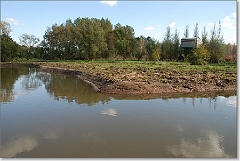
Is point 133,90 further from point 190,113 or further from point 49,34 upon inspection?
point 49,34

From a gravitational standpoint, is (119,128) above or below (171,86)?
below

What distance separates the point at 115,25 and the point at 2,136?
5207 centimetres

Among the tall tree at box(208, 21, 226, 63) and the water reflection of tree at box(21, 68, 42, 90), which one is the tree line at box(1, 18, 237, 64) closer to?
the tall tree at box(208, 21, 226, 63)

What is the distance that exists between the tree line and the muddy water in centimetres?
2845

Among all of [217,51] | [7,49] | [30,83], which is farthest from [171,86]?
[7,49]

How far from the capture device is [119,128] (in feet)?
21.0

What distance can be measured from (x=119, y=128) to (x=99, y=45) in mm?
36722

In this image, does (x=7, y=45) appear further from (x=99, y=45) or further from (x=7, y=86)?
(x=7, y=86)

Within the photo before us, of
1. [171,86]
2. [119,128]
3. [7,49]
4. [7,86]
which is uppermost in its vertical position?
[7,49]

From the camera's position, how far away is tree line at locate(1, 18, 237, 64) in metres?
39.6

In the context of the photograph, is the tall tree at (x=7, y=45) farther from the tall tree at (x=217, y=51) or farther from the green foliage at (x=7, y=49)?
the tall tree at (x=217, y=51)

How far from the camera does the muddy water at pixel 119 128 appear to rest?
193 inches

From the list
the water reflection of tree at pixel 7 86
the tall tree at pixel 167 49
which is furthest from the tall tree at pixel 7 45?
the tall tree at pixel 167 49

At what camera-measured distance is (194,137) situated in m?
5.74
